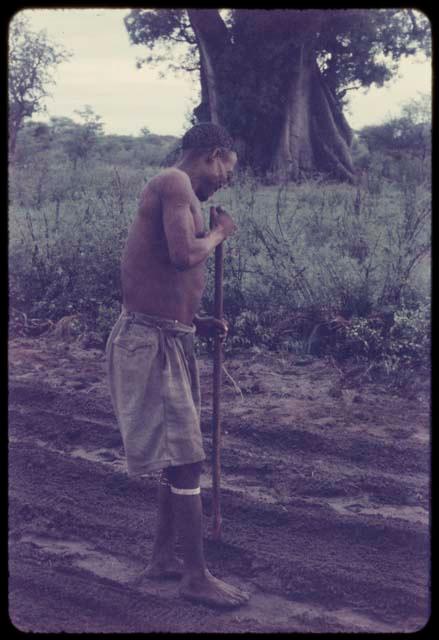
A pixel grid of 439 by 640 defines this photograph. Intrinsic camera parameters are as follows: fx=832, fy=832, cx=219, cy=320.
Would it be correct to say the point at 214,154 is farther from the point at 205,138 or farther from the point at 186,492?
the point at 186,492

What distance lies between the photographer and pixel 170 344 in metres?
3.32

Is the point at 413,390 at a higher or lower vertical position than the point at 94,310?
lower

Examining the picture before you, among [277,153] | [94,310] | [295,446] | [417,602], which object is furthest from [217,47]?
[417,602]

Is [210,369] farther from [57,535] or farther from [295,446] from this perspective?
[57,535]

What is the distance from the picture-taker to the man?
325cm

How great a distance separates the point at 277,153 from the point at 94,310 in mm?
9813

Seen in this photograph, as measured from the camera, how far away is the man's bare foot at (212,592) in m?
3.28

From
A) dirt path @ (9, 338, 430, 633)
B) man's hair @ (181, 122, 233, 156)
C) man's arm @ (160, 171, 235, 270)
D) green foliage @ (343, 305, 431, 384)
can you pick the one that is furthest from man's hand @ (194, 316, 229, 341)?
green foliage @ (343, 305, 431, 384)

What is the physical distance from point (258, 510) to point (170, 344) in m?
1.20

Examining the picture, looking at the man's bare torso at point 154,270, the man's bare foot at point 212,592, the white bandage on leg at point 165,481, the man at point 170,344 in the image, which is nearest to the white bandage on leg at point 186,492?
the man at point 170,344

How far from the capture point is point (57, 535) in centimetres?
398

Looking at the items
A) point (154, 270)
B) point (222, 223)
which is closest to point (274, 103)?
point (222, 223)

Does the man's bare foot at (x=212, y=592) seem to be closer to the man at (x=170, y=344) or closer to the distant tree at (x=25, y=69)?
the man at (x=170, y=344)

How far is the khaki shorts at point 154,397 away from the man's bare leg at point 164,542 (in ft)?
0.95
